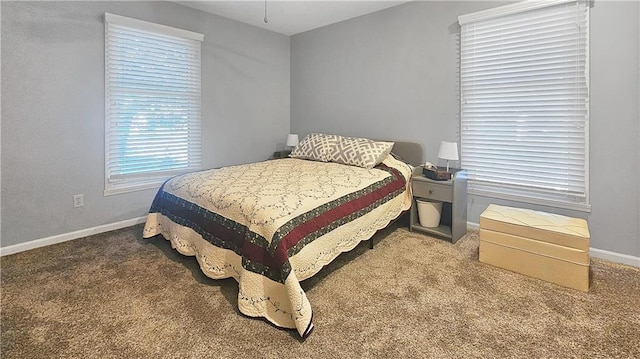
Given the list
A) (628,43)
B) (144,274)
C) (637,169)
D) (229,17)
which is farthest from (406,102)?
(144,274)

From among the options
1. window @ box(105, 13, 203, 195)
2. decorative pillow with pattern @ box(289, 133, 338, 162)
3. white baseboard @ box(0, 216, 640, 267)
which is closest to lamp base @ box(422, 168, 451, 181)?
white baseboard @ box(0, 216, 640, 267)

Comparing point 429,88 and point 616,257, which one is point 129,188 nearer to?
point 429,88

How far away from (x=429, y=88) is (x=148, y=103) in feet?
9.99

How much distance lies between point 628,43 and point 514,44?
751 mm

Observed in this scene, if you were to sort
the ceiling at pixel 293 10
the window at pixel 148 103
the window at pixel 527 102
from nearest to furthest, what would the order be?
the window at pixel 527 102
the window at pixel 148 103
the ceiling at pixel 293 10

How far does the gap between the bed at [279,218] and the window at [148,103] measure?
0.83 m

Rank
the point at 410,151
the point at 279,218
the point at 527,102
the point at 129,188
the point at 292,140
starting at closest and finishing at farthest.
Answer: the point at 279,218 → the point at 527,102 → the point at 129,188 → the point at 410,151 → the point at 292,140

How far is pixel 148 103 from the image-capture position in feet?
10.8

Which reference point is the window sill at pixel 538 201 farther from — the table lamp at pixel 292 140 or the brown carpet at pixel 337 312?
the table lamp at pixel 292 140

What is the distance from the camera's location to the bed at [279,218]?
167 centimetres

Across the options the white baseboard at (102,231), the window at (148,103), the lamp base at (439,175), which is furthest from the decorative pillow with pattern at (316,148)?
the white baseboard at (102,231)

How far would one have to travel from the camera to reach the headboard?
136 inches

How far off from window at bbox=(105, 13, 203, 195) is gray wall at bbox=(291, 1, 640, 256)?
1639 millimetres

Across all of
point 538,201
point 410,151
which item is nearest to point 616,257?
point 538,201
